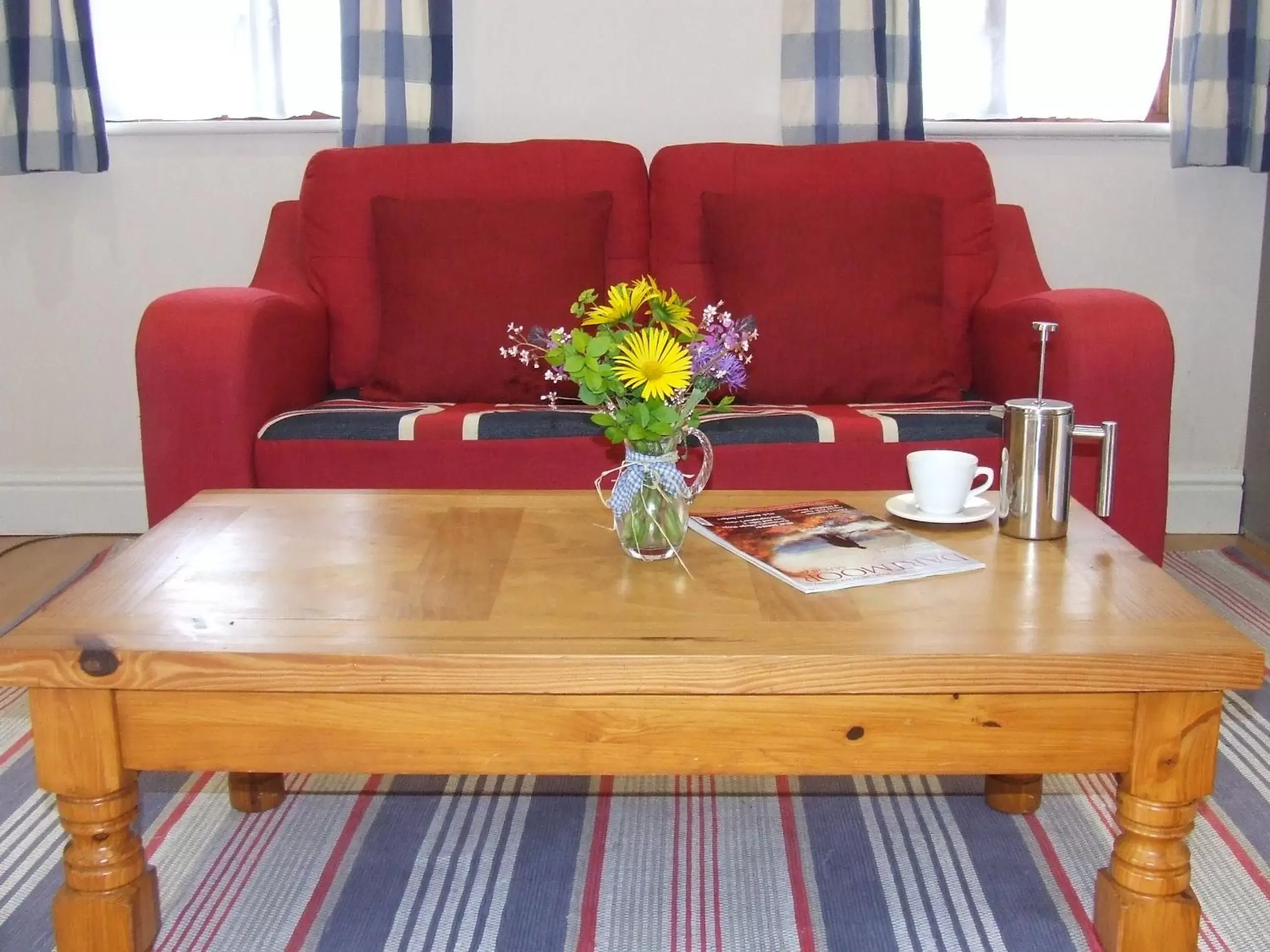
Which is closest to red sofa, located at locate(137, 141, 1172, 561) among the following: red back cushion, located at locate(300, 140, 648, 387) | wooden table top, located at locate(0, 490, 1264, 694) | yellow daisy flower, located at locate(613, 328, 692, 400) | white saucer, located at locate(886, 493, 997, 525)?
red back cushion, located at locate(300, 140, 648, 387)

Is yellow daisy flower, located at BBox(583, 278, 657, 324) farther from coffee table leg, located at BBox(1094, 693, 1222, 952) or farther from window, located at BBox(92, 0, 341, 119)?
window, located at BBox(92, 0, 341, 119)

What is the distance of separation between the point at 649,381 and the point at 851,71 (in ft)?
5.95

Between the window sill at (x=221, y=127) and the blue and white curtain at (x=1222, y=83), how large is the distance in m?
1.94

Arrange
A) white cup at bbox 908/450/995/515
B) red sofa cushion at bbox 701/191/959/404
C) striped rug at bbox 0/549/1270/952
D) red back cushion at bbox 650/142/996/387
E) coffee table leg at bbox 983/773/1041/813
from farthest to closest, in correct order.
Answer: red back cushion at bbox 650/142/996/387, red sofa cushion at bbox 701/191/959/404, coffee table leg at bbox 983/773/1041/813, white cup at bbox 908/450/995/515, striped rug at bbox 0/549/1270/952

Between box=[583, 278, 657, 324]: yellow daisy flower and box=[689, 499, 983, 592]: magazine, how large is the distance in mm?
272

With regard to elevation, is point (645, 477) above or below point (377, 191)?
below

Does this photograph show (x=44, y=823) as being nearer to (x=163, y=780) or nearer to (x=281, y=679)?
(x=163, y=780)

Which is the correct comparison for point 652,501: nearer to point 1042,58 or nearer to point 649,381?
point 649,381

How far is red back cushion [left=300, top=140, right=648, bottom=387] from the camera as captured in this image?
2.43 metres

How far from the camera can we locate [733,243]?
7.55ft

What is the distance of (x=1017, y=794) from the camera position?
147cm

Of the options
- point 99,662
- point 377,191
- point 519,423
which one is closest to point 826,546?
point 99,662

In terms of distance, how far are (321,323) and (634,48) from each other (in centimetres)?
100

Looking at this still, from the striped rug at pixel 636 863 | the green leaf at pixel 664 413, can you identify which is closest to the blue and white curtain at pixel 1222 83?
the striped rug at pixel 636 863
